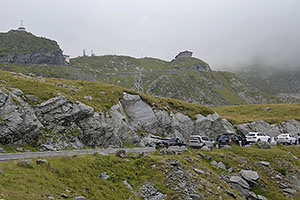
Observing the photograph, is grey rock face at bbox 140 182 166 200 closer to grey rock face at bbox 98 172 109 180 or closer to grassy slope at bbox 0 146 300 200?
grassy slope at bbox 0 146 300 200

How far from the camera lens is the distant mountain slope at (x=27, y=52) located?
557 feet

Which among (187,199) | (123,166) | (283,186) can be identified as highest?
(123,166)

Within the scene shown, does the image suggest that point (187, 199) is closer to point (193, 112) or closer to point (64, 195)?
point (64, 195)

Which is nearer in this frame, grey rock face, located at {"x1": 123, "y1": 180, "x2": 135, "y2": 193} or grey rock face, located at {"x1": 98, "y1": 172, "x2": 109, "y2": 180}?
grey rock face, located at {"x1": 98, "y1": 172, "x2": 109, "y2": 180}

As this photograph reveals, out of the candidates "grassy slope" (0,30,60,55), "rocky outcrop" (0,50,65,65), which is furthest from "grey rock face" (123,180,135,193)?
"grassy slope" (0,30,60,55)

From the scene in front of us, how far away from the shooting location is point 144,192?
1758cm

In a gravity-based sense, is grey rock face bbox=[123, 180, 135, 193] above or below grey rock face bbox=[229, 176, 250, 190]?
above

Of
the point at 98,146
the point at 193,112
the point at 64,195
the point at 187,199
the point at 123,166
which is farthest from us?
the point at 193,112

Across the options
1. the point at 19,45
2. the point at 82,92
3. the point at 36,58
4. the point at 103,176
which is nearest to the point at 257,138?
the point at 82,92

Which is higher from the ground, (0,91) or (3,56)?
(3,56)

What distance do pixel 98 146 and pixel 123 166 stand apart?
1704 cm

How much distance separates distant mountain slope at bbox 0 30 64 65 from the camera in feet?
557

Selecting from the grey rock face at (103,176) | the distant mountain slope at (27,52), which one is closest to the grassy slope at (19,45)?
the distant mountain slope at (27,52)

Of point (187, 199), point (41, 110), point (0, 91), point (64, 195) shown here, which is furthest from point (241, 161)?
point (0, 91)
